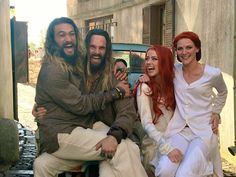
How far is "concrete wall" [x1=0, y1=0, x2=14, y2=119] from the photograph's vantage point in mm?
6988

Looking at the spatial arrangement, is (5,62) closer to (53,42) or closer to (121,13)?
(53,42)

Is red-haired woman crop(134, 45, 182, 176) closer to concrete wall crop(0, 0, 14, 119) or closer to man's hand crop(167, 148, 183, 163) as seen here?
man's hand crop(167, 148, 183, 163)

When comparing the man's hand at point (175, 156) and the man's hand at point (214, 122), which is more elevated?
the man's hand at point (214, 122)

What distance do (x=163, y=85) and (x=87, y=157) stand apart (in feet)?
2.91

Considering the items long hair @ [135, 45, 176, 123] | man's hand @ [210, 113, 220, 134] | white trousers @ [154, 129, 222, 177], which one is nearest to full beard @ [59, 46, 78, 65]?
long hair @ [135, 45, 176, 123]

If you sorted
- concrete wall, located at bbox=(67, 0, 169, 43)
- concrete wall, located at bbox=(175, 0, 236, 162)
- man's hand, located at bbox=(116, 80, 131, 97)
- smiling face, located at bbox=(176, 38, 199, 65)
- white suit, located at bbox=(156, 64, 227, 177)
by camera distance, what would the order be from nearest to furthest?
man's hand, located at bbox=(116, 80, 131, 97) < white suit, located at bbox=(156, 64, 227, 177) < smiling face, located at bbox=(176, 38, 199, 65) < concrete wall, located at bbox=(175, 0, 236, 162) < concrete wall, located at bbox=(67, 0, 169, 43)

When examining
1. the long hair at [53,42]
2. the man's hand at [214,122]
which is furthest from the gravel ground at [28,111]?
the long hair at [53,42]

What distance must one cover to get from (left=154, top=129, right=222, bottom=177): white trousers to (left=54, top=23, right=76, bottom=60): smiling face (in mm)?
1053

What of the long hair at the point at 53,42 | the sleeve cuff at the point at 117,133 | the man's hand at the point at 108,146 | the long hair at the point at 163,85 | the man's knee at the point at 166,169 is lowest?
the man's knee at the point at 166,169

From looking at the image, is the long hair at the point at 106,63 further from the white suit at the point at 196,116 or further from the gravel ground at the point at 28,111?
the gravel ground at the point at 28,111

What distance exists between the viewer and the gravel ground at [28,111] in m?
6.91

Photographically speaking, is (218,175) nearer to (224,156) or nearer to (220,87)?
(220,87)

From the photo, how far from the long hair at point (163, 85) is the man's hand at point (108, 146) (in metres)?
0.57

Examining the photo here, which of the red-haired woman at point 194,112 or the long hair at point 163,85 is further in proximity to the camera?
the long hair at point 163,85
